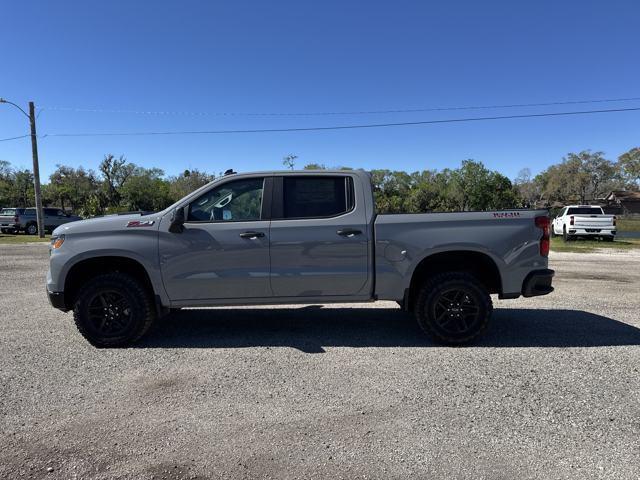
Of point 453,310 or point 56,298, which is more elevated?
point 56,298

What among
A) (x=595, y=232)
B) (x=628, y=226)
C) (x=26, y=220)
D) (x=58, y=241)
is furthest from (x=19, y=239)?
(x=628, y=226)

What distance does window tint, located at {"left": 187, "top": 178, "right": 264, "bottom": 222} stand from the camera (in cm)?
506

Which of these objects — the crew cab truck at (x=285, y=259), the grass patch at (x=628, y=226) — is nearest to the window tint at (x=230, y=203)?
the crew cab truck at (x=285, y=259)

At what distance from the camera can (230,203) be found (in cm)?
512

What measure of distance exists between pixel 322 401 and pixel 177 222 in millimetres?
2488

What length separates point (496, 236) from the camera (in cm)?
496

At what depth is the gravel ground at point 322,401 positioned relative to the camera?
111 inches

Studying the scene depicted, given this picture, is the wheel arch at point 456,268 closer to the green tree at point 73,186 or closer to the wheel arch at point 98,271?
the wheel arch at point 98,271

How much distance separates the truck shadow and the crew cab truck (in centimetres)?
52

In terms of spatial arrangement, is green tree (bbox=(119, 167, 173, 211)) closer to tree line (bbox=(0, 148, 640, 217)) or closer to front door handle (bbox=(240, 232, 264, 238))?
tree line (bbox=(0, 148, 640, 217))

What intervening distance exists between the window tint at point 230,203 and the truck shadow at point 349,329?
146 cm

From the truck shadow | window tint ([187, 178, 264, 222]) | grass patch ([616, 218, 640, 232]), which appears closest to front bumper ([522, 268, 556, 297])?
the truck shadow

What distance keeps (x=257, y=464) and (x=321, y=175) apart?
328 centimetres

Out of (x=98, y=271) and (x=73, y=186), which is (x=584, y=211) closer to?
(x=98, y=271)
